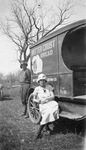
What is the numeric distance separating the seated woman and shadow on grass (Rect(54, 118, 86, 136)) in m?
0.66

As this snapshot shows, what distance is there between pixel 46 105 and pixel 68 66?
1079 mm

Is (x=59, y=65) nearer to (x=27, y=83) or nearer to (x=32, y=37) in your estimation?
(x=27, y=83)

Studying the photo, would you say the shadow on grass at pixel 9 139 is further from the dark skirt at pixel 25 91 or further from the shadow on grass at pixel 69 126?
the dark skirt at pixel 25 91

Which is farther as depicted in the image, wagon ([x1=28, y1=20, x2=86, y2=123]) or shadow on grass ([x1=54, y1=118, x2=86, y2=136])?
shadow on grass ([x1=54, y1=118, x2=86, y2=136])

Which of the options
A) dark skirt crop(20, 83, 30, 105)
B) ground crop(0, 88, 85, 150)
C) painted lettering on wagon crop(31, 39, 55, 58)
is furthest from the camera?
dark skirt crop(20, 83, 30, 105)

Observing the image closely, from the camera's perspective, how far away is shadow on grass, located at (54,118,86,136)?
4.72 meters

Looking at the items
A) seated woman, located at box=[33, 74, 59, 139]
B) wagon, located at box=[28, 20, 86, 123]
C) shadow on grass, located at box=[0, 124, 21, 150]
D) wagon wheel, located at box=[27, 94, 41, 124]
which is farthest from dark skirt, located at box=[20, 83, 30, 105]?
seated woman, located at box=[33, 74, 59, 139]

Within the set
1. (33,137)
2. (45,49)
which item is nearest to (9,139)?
(33,137)

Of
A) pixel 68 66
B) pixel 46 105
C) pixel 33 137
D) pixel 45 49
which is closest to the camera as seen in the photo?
pixel 33 137

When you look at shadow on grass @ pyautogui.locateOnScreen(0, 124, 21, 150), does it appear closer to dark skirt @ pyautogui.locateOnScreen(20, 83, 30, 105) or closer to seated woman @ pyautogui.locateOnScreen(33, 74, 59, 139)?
seated woman @ pyautogui.locateOnScreen(33, 74, 59, 139)

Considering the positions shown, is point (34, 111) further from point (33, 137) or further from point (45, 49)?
point (45, 49)

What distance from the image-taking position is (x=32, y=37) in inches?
908

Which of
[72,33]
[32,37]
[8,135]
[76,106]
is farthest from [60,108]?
[32,37]

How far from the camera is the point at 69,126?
5188 millimetres
